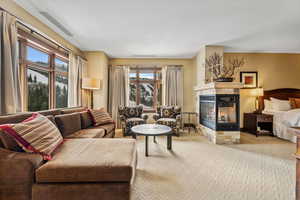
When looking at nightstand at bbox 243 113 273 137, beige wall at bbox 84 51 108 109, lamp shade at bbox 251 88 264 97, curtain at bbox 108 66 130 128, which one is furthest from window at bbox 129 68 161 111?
lamp shade at bbox 251 88 264 97

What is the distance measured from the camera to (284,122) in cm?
383

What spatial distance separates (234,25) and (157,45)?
182 cm

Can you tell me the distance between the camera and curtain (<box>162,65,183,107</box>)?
200 inches

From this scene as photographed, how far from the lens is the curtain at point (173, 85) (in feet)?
16.7

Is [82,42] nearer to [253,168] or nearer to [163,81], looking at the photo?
[163,81]

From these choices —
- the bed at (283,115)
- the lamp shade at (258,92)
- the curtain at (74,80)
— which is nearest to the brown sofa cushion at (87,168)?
the curtain at (74,80)

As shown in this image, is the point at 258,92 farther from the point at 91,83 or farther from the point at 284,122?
the point at 91,83

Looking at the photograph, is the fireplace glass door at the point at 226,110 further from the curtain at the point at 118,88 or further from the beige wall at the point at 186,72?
the curtain at the point at 118,88

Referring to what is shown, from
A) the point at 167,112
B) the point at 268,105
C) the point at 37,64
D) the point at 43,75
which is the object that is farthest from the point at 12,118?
the point at 268,105

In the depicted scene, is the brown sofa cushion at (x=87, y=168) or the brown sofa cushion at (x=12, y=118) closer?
the brown sofa cushion at (x=87, y=168)

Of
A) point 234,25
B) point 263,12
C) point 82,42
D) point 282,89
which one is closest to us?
point 263,12

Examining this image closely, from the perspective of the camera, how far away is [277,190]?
177 cm

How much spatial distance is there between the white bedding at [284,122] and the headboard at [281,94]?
0.54m

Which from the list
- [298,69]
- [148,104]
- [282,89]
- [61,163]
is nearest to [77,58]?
[148,104]
